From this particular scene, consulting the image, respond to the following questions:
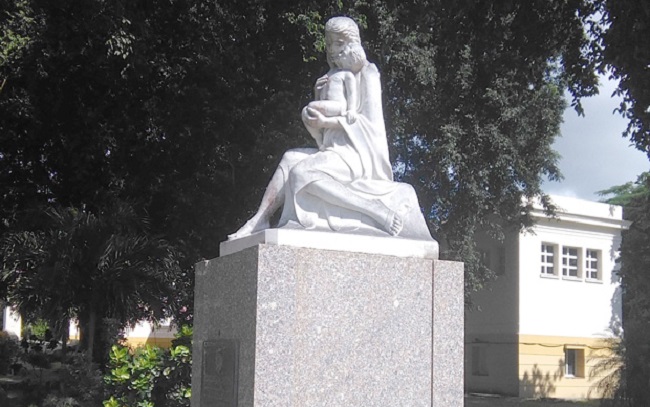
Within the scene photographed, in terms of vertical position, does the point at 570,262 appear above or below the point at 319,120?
above

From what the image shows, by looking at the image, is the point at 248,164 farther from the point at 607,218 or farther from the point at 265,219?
the point at 607,218

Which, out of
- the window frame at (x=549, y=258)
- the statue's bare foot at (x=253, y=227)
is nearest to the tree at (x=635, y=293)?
the window frame at (x=549, y=258)

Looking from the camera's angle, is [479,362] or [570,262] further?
[570,262]

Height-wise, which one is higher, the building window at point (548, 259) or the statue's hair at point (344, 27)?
the building window at point (548, 259)

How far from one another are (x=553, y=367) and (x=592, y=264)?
11.6ft

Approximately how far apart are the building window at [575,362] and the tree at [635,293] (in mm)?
1837

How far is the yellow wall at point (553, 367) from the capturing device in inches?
1013

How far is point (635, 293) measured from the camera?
92.7 ft

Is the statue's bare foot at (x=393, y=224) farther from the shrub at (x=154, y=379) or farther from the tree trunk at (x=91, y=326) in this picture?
the tree trunk at (x=91, y=326)

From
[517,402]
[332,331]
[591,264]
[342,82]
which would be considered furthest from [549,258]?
[332,331]

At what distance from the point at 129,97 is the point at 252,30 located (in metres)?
2.50

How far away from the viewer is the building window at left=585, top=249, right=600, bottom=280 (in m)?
27.3

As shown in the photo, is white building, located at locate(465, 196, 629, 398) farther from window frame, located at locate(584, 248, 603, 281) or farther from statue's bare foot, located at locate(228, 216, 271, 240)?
statue's bare foot, located at locate(228, 216, 271, 240)

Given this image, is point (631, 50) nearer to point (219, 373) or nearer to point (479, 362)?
point (219, 373)
